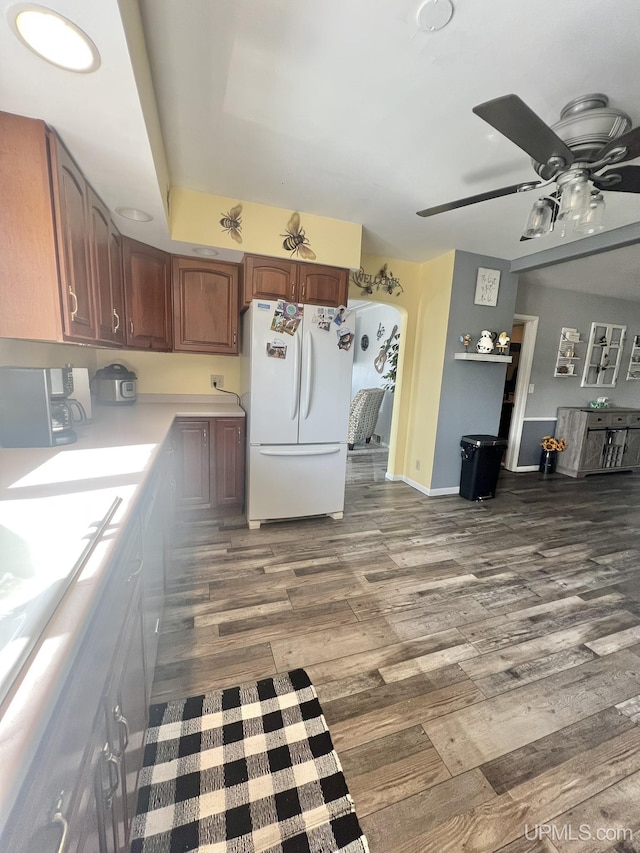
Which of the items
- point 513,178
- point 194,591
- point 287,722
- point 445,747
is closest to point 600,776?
point 445,747

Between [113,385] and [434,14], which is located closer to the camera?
[434,14]

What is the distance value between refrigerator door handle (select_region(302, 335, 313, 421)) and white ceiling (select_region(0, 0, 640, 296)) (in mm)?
1041

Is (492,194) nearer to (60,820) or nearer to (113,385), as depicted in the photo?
(60,820)

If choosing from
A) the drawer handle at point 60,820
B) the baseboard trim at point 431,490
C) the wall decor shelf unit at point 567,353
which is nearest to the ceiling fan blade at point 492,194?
the drawer handle at point 60,820

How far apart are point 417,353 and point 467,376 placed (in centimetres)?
62

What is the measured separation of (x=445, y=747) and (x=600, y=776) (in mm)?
529

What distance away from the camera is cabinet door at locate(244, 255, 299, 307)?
8.55 feet

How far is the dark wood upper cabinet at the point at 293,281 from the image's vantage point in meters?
2.62

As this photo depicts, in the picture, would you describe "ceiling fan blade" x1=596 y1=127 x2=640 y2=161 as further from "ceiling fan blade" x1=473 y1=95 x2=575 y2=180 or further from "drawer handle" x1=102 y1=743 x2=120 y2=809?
"drawer handle" x1=102 y1=743 x2=120 y2=809

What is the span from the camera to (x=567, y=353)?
15.2 ft

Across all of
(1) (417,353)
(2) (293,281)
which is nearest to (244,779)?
(2) (293,281)

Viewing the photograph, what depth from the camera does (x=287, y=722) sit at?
1328 mm

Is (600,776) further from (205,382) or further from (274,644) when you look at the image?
(205,382)

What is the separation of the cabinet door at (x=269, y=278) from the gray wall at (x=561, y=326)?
125 inches
